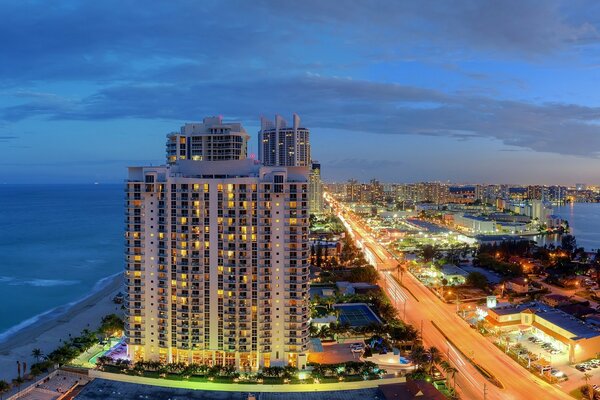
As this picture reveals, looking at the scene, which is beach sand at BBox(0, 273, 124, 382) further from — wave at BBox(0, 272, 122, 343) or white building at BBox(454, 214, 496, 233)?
white building at BBox(454, 214, 496, 233)

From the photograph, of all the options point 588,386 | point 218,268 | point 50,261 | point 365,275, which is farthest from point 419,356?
point 50,261

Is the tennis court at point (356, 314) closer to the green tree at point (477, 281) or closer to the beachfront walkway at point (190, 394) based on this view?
the beachfront walkway at point (190, 394)

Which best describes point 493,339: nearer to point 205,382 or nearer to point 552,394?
point 552,394

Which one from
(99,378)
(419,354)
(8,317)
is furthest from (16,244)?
(419,354)

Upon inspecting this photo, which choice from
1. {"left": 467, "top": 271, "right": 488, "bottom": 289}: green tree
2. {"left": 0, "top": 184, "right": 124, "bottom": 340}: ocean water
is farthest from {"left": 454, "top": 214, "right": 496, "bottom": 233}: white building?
{"left": 0, "top": 184, "right": 124, "bottom": 340}: ocean water

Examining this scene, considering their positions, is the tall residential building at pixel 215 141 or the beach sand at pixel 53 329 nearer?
the tall residential building at pixel 215 141

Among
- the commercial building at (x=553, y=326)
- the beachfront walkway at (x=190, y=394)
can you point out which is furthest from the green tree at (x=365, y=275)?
the beachfront walkway at (x=190, y=394)
